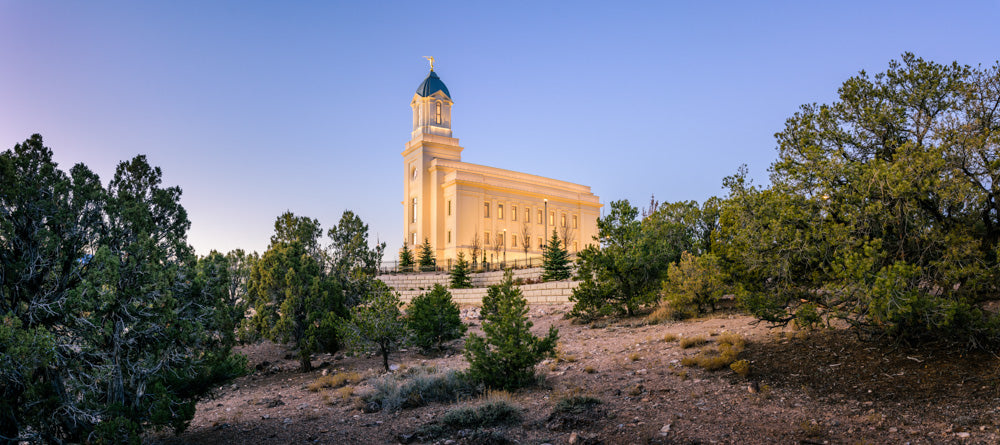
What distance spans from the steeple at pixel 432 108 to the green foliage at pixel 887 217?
164ft

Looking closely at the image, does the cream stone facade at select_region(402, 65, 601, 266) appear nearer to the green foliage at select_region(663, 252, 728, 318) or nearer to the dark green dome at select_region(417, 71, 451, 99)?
the dark green dome at select_region(417, 71, 451, 99)

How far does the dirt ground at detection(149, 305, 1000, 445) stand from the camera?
257 inches

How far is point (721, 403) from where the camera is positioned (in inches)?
306

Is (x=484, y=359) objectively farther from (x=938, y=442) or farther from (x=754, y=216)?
(x=938, y=442)

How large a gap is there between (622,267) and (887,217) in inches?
335

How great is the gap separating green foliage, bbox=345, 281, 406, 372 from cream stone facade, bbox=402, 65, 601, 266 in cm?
3607

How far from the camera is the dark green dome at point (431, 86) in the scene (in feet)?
189

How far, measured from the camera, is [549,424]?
25.2ft

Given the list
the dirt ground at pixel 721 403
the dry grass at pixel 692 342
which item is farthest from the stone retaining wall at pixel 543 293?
the dirt ground at pixel 721 403

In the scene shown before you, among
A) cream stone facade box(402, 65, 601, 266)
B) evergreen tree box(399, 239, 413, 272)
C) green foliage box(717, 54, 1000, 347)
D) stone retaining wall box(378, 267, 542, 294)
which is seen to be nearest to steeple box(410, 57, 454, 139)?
cream stone facade box(402, 65, 601, 266)

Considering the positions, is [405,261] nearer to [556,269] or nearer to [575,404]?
[556,269]

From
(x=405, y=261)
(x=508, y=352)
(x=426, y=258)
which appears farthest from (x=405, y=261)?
(x=508, y=352)

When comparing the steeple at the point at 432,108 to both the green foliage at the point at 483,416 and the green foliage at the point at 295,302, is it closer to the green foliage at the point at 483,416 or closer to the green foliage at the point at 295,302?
the green foliage at the point at 295,302

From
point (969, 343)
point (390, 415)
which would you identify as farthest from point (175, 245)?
point (969, 343)
